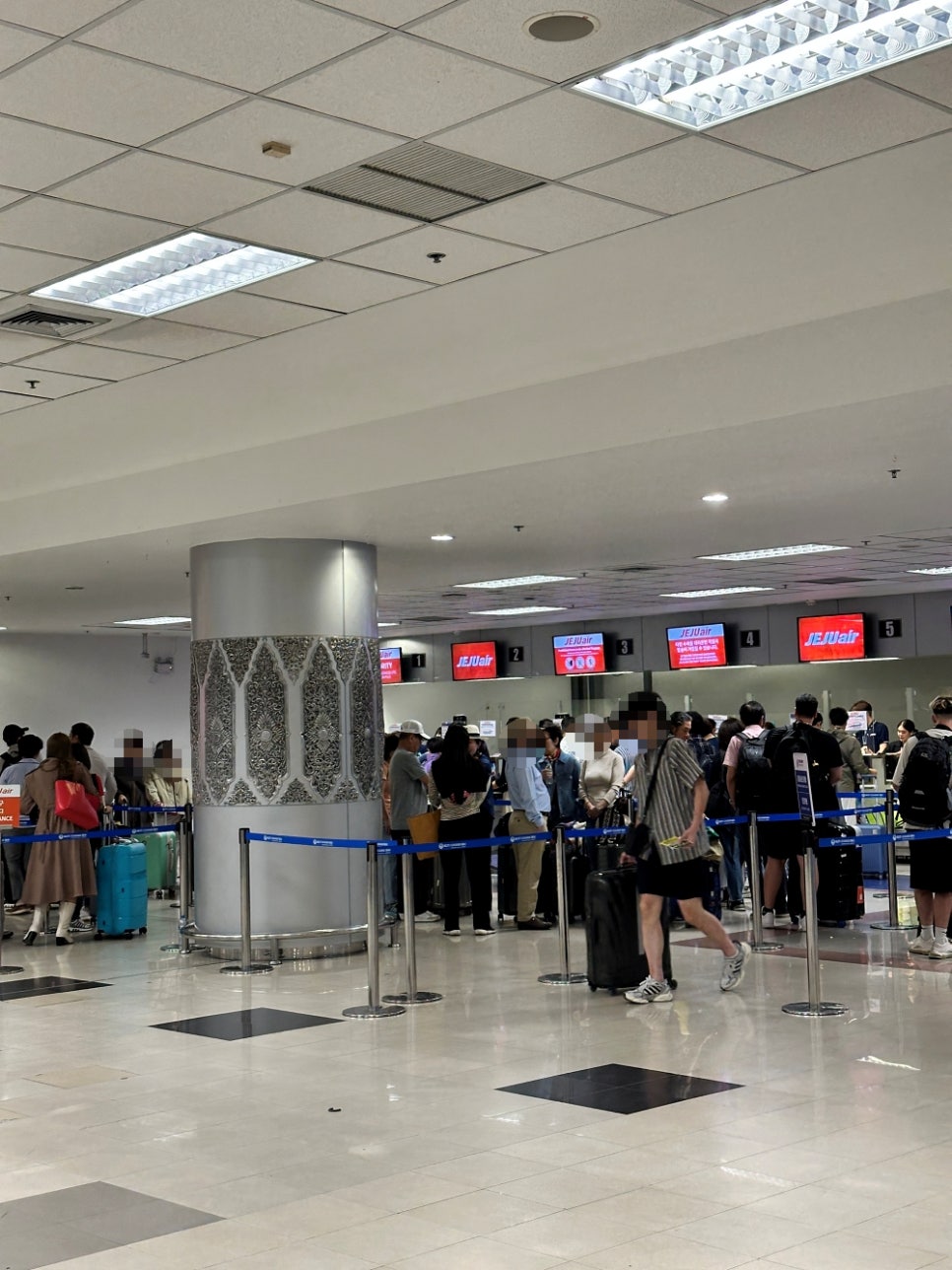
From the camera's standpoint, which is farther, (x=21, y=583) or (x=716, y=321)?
(x=21, y=583)

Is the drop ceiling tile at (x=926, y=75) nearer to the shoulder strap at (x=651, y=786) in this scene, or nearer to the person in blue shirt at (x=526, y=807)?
the shoulder strap at (x=651, y=786)

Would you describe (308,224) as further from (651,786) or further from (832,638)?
(832,638)

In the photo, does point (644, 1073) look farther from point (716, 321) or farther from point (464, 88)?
point (464, 88)

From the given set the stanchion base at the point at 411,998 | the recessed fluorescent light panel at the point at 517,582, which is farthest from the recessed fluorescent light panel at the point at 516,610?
the stanchion base at the point at 411,998

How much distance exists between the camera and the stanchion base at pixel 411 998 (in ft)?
28.5

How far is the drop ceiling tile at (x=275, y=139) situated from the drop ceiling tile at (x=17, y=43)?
78 centimetres

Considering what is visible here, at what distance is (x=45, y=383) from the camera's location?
9.40m

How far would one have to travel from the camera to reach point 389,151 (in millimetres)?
5824

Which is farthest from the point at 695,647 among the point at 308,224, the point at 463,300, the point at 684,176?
the point at 684,176

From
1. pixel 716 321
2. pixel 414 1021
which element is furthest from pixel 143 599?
pixel 716 321

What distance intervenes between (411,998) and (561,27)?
570 cm

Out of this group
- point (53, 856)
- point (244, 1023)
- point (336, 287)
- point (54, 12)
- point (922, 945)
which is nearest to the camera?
point (54, 12)

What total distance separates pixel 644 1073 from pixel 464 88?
4.21m

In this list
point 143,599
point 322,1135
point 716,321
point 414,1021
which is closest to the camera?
point 322,1135
